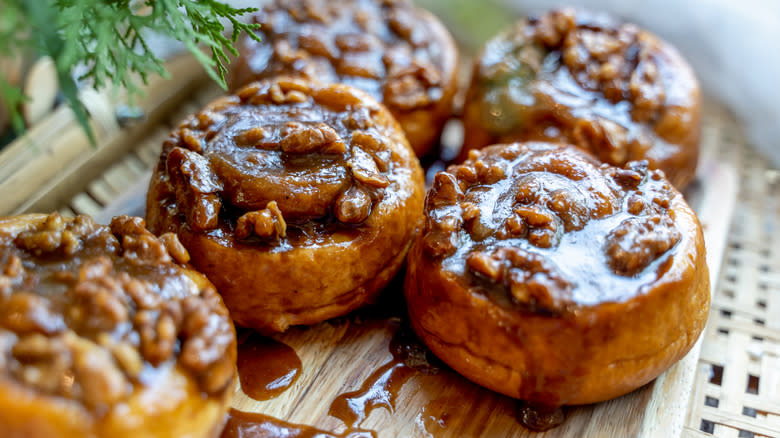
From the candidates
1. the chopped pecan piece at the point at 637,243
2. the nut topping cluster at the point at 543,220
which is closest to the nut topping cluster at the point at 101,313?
the nut topping cluster at the point at 543,220

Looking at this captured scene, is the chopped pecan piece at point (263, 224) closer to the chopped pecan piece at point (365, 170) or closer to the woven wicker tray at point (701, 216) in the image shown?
the chopped pecan piece at point (365, 170)

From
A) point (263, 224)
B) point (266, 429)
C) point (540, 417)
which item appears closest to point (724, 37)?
point (540, 417)

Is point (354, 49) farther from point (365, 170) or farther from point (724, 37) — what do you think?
point (724, 37)

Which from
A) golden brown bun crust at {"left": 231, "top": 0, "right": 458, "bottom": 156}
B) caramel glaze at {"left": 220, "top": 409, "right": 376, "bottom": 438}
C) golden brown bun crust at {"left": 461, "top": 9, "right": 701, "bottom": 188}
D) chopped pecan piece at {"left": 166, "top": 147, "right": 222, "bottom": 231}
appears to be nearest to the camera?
caramel glaze at {"left": 220, "top": 409, "right": 376, "bottom": 438}

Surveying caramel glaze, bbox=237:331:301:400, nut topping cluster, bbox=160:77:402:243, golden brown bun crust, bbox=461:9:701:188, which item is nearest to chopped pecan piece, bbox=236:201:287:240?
nut topping cluster, bbox=160:77:402:243

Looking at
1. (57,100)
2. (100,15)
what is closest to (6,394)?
(100,15)

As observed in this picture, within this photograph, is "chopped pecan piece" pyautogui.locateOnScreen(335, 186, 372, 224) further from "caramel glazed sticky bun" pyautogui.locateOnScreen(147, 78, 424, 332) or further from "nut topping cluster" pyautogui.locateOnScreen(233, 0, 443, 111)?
"nut topping cluster" pyautogui.locateOnScreen(233, 0, 443, 111)

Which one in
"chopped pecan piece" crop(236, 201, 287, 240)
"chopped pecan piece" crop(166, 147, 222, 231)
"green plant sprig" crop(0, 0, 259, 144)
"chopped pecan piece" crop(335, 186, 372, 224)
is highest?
"green plant sprig" crop(0, 0, 259, 144)
